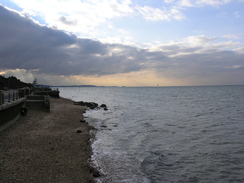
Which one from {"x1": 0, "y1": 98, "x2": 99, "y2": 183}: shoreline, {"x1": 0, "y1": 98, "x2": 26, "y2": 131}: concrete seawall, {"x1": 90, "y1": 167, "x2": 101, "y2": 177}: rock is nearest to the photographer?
{"x1": 0, "y1": 98, "x2": 99, "y2": 183}: shoreline

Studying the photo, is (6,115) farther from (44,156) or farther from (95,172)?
(95,172)

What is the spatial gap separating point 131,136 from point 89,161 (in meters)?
7.10

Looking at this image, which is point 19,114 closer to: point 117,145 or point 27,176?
point 117,145

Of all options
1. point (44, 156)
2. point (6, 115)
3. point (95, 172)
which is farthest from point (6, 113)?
point (95, 172)

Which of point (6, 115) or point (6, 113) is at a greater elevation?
point (6, 113)

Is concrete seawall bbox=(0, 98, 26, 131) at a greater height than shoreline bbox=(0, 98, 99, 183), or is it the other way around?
concrete seawall bbox=(0, 98, 26, 131)

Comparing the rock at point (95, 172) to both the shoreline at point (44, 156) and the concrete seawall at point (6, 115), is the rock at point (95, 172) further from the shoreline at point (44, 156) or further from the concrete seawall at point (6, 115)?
the concrete seawall at point (6, 115)

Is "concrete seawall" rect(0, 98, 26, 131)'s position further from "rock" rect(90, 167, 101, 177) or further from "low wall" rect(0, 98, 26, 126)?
"rock" rect(90, 167, 101, 177)

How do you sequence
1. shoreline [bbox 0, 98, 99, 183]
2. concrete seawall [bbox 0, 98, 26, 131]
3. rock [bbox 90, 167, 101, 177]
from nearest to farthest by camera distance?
shoreline [bbox 0, 98, 99, 183] → rock [bbox 90, 167, 101, 177] → concrete seawall [bbox 0, 98, 26, 131]

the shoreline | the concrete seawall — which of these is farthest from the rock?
the concrete seawall

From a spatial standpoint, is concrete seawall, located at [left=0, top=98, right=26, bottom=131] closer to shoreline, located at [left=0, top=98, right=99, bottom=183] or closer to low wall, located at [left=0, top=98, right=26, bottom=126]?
low wall, located at [left=0, top=98, right=26, bottom=126]

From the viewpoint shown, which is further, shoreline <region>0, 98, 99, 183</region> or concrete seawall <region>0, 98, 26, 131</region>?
concrete seawall <region>0, 98, 26, 131</region>

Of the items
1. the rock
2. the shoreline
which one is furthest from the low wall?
the rock

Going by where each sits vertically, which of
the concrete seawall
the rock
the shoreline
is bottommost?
the rock
